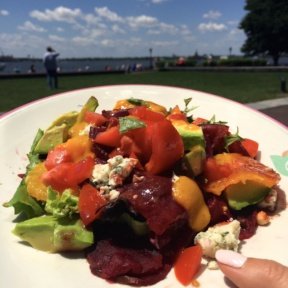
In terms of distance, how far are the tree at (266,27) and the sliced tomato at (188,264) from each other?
49893mm

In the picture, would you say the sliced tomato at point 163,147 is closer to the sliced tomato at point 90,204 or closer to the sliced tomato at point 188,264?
the sliced tomato at point 90,204

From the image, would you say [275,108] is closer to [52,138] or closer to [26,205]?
[52,138]

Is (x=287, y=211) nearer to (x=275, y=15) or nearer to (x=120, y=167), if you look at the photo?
(x=120, y=167)

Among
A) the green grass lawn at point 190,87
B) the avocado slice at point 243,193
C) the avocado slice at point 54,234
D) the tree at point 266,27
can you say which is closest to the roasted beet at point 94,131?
the avocado slice at point 54,234

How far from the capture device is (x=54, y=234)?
1.98 m

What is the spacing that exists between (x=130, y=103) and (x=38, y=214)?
101cm

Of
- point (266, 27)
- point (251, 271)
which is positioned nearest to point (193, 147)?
point (251, 271)

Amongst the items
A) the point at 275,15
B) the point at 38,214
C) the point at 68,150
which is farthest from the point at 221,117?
the point at 275,15

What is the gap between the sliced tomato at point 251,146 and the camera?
2.72m

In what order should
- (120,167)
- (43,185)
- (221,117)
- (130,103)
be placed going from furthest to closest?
(221,117) → (130,103) → (43,185) → (120,167)

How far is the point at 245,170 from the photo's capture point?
7.53 feet

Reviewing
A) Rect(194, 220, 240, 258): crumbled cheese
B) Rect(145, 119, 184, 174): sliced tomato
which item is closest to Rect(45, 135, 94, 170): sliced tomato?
Rect(145, 119, 184, 174): sliced tomato

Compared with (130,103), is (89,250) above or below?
below

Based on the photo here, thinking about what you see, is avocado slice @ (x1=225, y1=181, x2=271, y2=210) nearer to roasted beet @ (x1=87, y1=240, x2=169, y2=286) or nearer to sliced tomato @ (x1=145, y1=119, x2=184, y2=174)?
sliced tomato @ (x1=145, y1=119, x2=184, y2=174)
